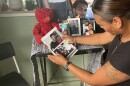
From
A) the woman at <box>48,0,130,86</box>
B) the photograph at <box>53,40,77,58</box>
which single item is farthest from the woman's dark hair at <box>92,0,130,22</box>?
the photograph at <box>53,40,77,58</box>

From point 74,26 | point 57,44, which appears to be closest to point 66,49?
point 57,44

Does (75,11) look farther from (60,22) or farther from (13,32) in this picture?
(13,32)

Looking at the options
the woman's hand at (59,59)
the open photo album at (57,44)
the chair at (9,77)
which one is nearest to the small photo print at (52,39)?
the open photo album at (57,44)

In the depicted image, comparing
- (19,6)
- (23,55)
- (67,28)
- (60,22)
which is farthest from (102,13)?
(23,55)

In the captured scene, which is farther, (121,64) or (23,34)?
(23,34)

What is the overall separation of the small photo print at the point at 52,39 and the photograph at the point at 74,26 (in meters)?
0.18

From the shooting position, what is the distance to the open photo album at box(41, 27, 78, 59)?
1.65 meters

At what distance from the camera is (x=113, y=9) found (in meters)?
1.05

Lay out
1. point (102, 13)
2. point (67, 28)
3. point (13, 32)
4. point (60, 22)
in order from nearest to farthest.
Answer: point (102, 13), point (67, 28), point (60, 22), point (13, 32)

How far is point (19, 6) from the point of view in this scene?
2.09 metres

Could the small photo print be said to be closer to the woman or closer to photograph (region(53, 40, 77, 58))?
photograph (region(53, 40, 77, 58))

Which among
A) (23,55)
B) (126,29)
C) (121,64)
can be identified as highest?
(126,29)

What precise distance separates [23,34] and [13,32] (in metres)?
0.10

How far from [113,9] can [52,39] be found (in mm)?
760
